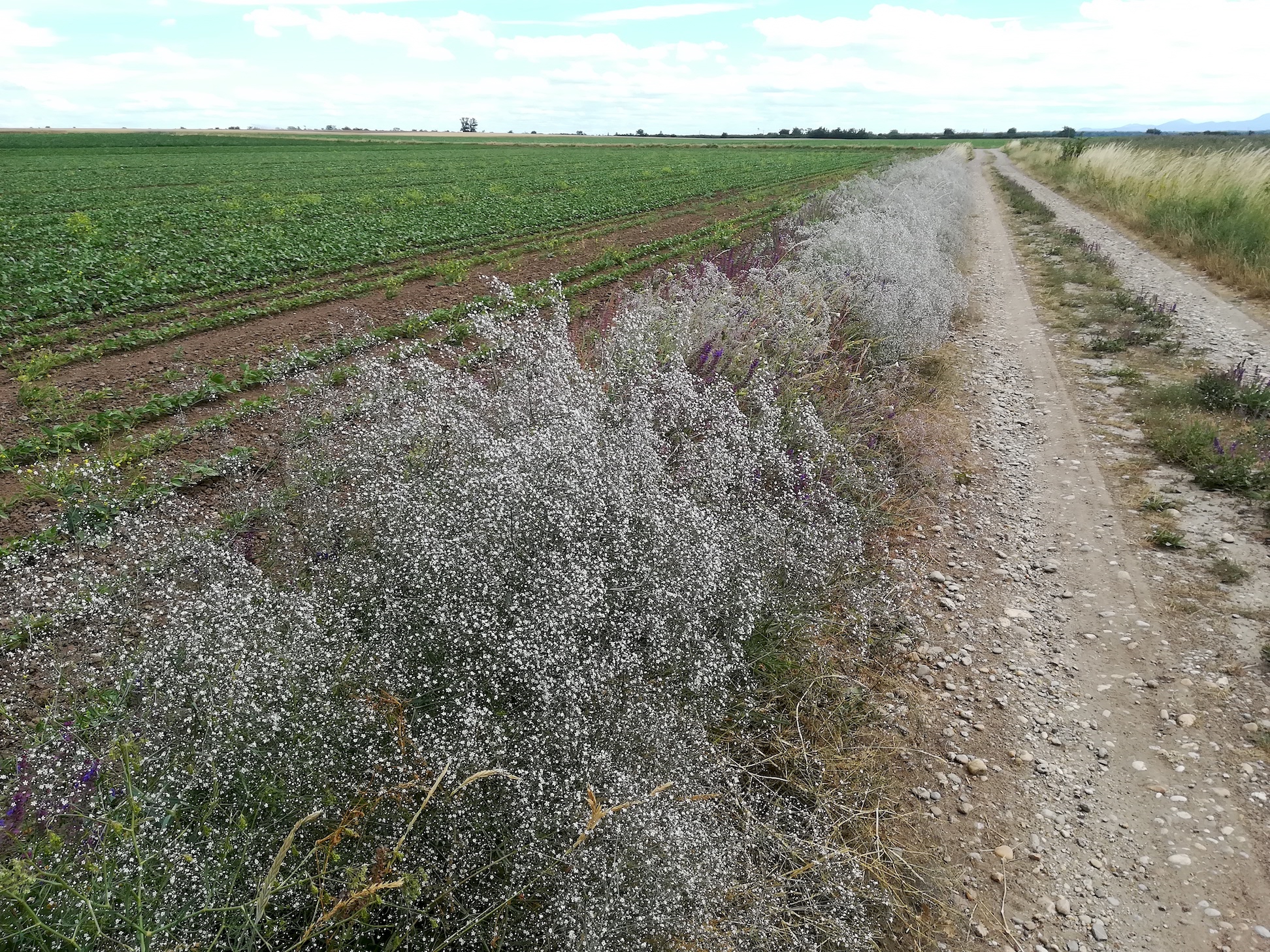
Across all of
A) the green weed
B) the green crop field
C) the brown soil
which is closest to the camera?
the green weed

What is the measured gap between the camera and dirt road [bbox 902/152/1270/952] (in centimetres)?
324

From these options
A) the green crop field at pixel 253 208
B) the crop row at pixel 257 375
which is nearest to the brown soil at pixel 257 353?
the crop row at pixel 257 375

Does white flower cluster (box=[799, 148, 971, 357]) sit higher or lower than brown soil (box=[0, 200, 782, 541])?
higher

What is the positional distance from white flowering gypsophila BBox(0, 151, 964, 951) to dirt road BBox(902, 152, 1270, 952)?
104cm

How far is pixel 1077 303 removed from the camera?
14.2 m

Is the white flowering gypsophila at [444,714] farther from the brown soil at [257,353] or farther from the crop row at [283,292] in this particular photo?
the crop row at [283,292]

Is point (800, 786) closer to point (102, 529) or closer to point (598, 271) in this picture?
point (102, 529)

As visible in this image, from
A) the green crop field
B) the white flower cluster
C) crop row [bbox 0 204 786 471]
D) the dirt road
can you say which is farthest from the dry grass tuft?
the green crop field

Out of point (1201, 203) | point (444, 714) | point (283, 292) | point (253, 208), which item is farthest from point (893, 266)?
point (253, 208)

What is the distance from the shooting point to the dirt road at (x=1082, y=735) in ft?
10.6

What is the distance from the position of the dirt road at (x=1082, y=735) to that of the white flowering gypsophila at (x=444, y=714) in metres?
1.04

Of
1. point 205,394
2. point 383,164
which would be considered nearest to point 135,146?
point 383,164

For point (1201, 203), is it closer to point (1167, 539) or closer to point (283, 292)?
point (1167, 539)

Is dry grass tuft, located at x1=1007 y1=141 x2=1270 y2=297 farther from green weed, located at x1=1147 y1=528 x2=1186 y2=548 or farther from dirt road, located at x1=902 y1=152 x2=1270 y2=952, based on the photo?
dirt road, located at x1=902 y1=152 x2=1270 y2=952
